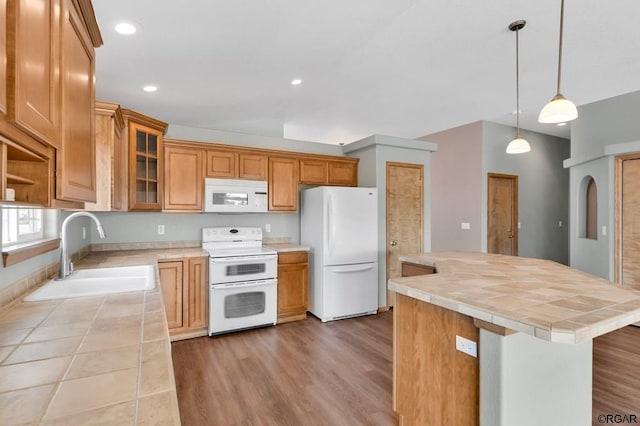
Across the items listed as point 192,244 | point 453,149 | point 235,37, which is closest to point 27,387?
point 235,37

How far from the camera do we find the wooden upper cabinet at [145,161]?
2951mm

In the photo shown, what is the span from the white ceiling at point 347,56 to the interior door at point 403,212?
2.98ft

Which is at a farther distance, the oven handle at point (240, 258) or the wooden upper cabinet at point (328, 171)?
the wooden upper cabinet at point (328, 171)

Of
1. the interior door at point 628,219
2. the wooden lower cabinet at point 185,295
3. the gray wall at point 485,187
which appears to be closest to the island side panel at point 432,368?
the wooden lower cabinet at point 185,295

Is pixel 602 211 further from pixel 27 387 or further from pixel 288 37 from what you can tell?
pixel 27 387

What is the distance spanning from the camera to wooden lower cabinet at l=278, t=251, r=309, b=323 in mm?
3756

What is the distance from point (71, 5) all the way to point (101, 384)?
124 centimetres

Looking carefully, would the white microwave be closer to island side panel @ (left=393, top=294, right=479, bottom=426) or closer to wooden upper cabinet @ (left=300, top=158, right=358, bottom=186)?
wooden upper cabinet @ (left=300, top=158, right=358, bottom=186)

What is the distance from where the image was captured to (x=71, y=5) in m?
1.13

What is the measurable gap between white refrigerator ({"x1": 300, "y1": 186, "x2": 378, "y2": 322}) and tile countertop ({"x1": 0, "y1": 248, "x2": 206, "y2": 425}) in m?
2.52

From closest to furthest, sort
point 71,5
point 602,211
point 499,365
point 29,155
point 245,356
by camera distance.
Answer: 1. point 29,155
2. point 71,5
3. point 499,365
4. point 245,356
5. point 602,211

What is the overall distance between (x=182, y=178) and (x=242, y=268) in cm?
118

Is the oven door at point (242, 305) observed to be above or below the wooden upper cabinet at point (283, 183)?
below

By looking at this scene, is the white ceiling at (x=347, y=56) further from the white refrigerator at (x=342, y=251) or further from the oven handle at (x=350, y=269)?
the oven handle at (x=350, y=269)
